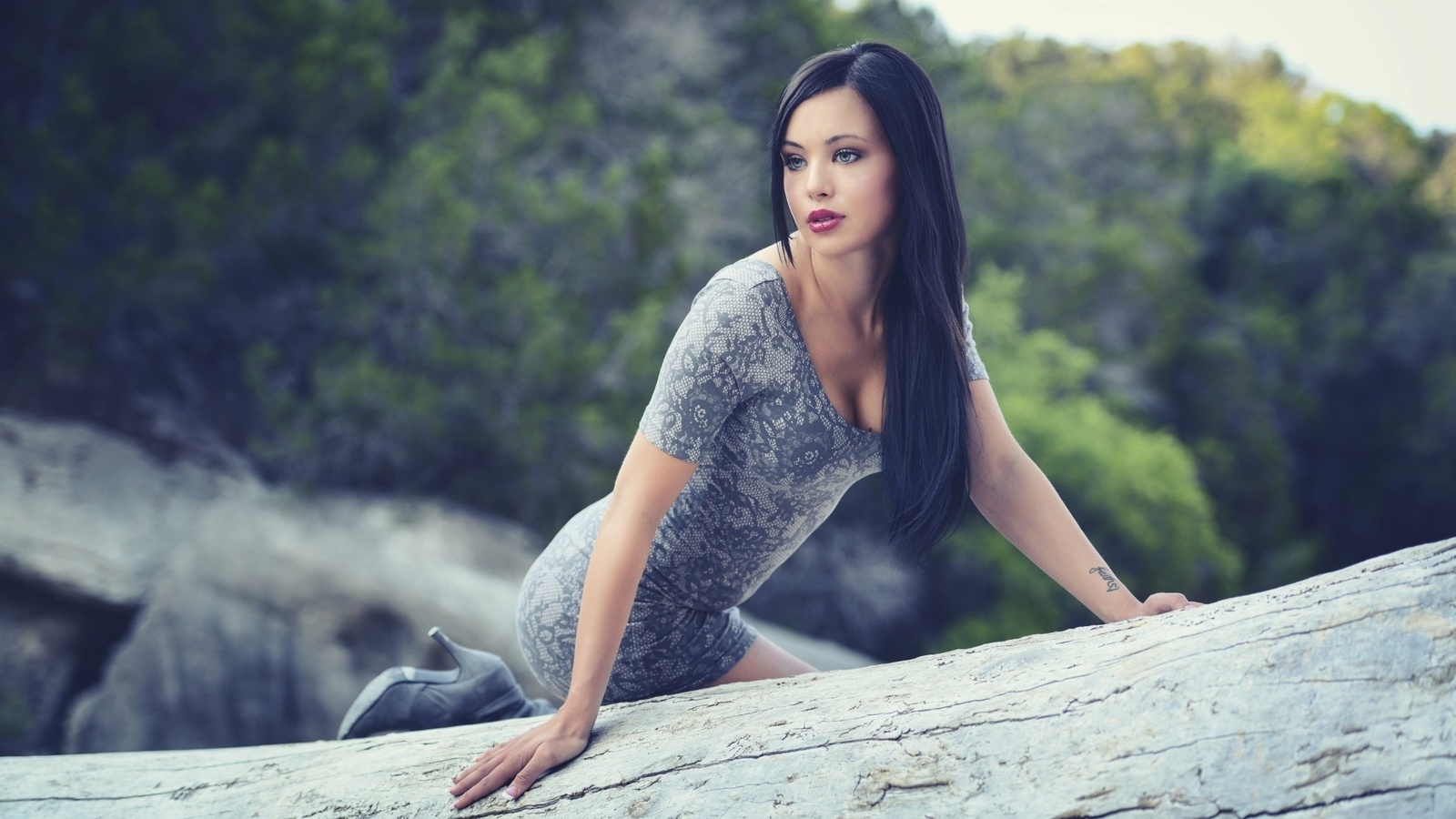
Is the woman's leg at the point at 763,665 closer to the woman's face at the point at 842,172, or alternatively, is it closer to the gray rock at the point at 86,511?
the woman's face at the point at 842,172

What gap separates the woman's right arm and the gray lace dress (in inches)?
2.1

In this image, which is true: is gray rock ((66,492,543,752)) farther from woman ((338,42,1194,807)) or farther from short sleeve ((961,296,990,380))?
short sleeve ((961,296,990,380))

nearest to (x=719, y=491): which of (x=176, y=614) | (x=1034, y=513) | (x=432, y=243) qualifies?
(x=1034, y=513)

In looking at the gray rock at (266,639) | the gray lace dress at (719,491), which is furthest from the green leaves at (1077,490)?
the gray lace dress at (719,491)

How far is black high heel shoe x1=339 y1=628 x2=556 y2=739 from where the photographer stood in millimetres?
2127

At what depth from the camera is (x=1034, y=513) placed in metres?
1.84

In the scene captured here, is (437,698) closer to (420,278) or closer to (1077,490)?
(420,278)

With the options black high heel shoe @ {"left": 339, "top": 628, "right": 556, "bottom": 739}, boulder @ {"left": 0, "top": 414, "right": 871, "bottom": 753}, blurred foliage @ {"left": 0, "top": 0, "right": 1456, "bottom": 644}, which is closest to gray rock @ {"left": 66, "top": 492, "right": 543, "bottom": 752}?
boulder @ {"left": 0, "top": 414, "right": 871, "bottom": 753}

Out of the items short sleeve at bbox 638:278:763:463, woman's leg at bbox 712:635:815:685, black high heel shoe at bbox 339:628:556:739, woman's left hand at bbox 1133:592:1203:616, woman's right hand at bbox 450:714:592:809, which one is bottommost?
woman's right hand at bbox 450:714:592:809

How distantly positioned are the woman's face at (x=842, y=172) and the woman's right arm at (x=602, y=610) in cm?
43

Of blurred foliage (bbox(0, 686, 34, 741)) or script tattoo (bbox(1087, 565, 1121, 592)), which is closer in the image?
script tattoo (bbox(1087, 565, 1121, 592))

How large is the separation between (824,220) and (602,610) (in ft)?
2.28

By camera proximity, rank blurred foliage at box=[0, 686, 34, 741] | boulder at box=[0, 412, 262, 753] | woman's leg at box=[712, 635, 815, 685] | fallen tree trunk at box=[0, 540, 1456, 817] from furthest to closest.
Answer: boulder at box=[0, 412, 262, 753] < blurred foliage at box=[0, 686, 34, 741] < woman's leg at box=[712, 635, 815, 685] < fallen tree trunk at box=[0, 540, 1456, 817]

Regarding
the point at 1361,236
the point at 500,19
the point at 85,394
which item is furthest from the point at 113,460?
the point at 1361,236
